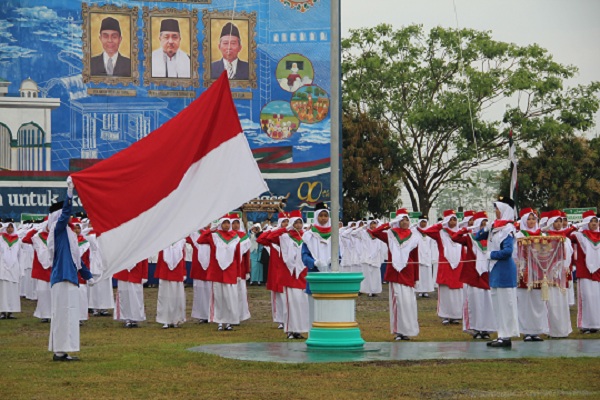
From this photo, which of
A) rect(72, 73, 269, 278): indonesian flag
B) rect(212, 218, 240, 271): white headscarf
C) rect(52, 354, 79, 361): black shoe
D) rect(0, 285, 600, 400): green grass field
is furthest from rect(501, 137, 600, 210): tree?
rect(72, 73, 269, 278): indonesian flag

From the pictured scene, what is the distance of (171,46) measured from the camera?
134ft

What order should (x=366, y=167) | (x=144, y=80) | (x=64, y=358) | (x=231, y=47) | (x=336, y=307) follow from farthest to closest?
(x=366, y=167) < (x=231, y=47) < (x=144, y=80) < (x=336, y=307) < (x=64, y=358)

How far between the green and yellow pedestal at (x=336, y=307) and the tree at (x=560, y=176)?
3444 cm

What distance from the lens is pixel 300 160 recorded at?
40.8 metres

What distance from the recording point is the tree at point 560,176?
166 feet

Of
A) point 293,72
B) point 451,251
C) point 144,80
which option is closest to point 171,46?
point 144,80

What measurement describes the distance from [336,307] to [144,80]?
25.0 m

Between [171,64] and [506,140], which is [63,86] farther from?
[506,140]

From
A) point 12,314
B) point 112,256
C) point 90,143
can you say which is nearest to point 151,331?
point 12,314

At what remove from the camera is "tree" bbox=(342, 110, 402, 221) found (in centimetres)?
4909

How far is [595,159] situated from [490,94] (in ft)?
17.8

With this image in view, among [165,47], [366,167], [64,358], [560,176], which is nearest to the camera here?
[64,358]

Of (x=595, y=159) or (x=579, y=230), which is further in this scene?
(x=595, y=159)

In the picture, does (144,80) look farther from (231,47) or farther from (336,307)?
(336,307)
